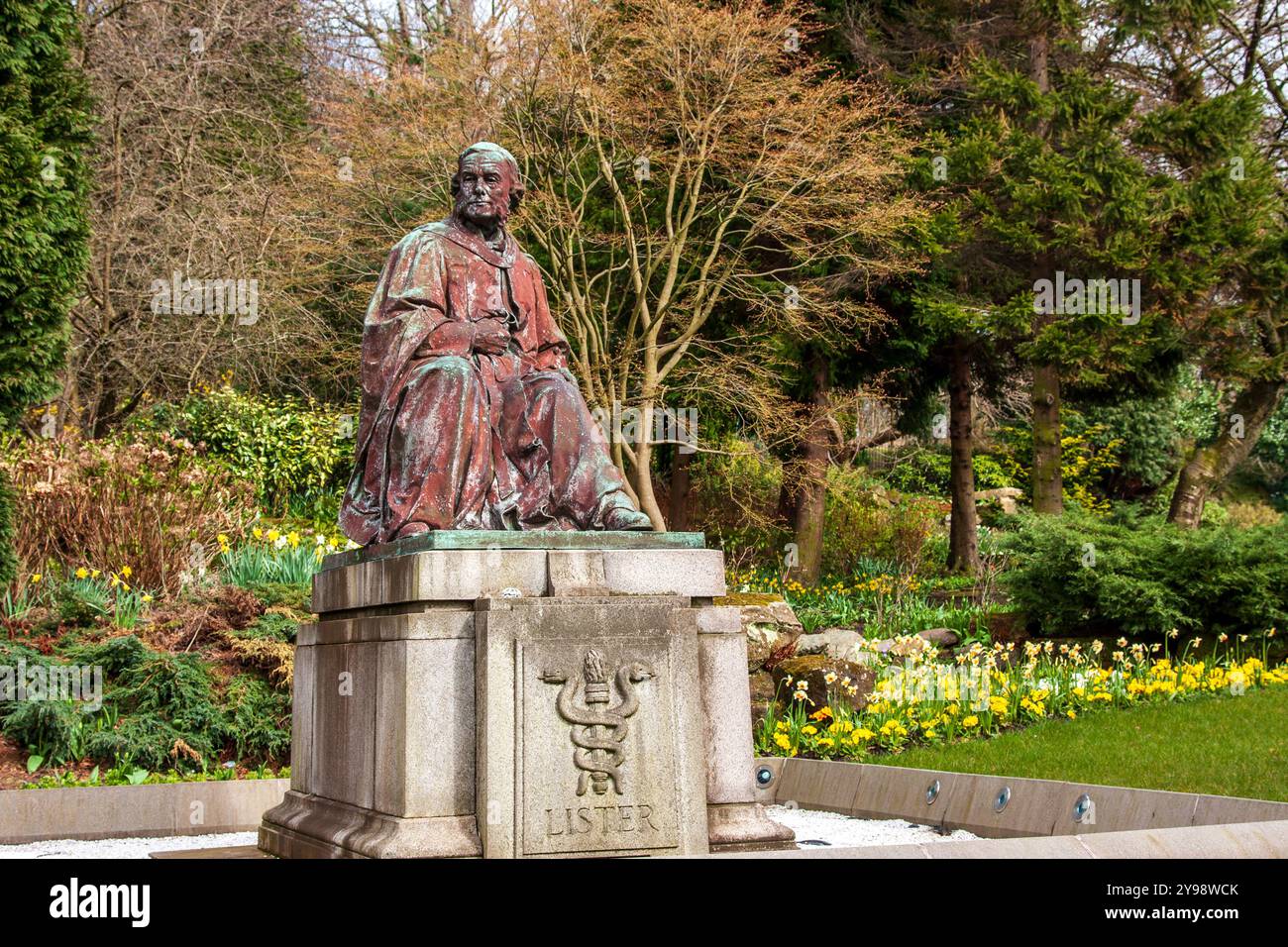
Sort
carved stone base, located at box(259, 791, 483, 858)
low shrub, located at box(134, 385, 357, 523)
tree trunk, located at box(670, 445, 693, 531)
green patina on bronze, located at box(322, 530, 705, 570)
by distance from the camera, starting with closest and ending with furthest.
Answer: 1. carved stone base, located at box(259, 791, 483, 858)
2. green patina on bronze, located at box(322, 530, 705, 570)
3. low shrub, located at box(134, 385, 357, 523)
4. tree trunk, located at box(670, 445, 693, 531)

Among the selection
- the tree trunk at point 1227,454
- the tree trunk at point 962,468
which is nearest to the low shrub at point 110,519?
the tree trunk at point 962,468

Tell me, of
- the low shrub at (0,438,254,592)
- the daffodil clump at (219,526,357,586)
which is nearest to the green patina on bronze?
the daffodil clump at (219,526,357,586)

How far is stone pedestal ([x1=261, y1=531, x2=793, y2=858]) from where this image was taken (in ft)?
17.7

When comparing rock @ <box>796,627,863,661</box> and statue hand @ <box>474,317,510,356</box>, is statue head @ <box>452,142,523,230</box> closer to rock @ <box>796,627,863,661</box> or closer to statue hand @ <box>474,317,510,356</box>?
statue hand @ <box>474,317,510,356</box>

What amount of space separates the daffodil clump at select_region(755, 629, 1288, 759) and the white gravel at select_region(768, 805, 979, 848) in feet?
5.60

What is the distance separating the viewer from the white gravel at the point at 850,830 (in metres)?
7.32

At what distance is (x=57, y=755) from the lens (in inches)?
384

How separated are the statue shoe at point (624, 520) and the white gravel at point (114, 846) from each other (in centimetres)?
295

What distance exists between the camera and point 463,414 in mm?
6297

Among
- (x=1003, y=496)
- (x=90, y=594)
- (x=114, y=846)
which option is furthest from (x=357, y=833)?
(x=1003, y=496)

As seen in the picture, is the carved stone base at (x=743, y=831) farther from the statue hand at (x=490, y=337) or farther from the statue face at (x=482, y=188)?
the statue face at (x=482, y=188)

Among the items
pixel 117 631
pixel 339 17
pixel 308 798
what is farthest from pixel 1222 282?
pixel 339 17

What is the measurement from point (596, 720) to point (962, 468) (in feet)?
53.7

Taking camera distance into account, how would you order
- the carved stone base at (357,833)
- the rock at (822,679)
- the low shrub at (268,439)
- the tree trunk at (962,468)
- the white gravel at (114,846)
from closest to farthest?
the carved stone base at (357,833) < the white gravel at (114,846) < the rock at (822,679) < the low shrub at (268,439) < the tree trunk at (962,468)
